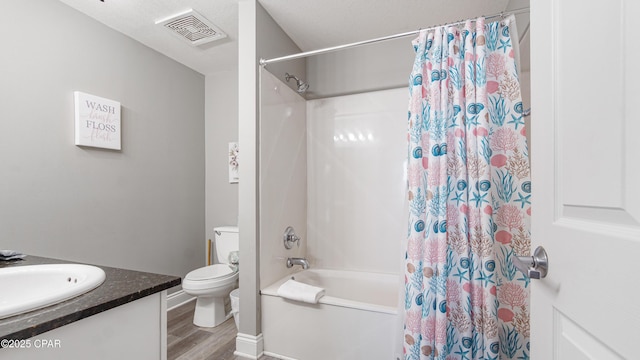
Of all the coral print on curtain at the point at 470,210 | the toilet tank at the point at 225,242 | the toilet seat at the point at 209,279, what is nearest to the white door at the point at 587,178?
the coral print on curtain at the point at 470,210

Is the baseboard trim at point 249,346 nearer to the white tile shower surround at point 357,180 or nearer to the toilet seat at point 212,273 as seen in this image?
the toilet seat at point 212,273

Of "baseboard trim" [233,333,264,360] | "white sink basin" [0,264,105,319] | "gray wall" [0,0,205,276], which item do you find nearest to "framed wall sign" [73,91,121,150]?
"gray wall" [0,0,205,276]

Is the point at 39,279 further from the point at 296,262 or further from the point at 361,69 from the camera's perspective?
the point at 361,69

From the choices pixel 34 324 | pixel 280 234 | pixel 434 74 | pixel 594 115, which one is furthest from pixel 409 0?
pixel 34 324

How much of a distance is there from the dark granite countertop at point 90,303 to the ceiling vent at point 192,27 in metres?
1.90

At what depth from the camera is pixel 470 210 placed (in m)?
1.33

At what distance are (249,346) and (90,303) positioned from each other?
143 centimetres

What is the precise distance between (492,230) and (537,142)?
68 cm

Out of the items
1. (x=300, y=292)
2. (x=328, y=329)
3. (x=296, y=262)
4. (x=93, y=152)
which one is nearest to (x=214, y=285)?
(x=296, y=262)

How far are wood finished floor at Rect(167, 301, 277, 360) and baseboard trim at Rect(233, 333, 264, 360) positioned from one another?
0.04 meters

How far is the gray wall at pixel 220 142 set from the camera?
10.0 ft

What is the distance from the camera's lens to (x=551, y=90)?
0.65 metres

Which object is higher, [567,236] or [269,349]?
[567,236]

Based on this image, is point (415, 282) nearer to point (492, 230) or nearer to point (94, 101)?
point (492, 230)
